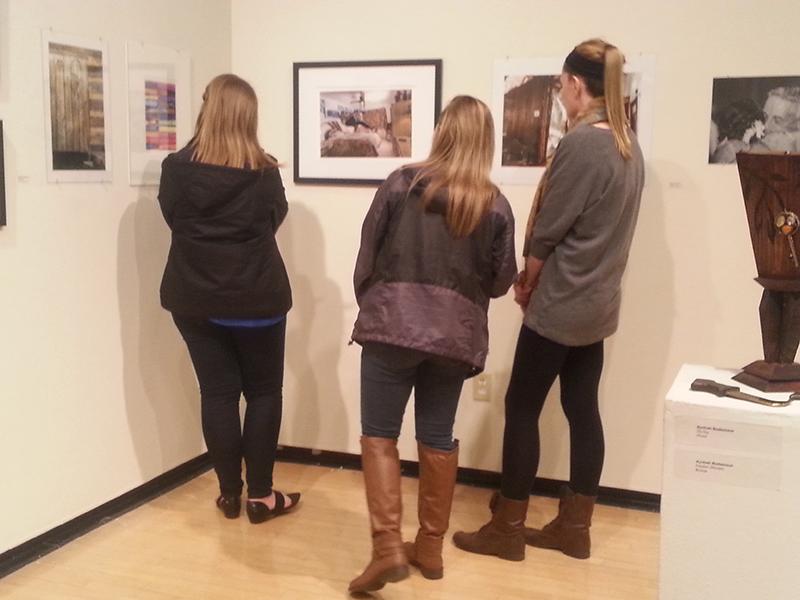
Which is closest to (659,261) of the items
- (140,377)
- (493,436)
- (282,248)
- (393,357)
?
(493,436)

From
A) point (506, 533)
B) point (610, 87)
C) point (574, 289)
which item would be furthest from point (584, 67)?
point (506, 533)

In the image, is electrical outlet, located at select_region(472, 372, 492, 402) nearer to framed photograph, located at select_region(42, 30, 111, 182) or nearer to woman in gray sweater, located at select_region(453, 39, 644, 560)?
woman in gray sweater, located at select_region(453, 39, 644, 560)

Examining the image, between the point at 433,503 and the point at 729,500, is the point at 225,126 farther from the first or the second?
the point at 729,500

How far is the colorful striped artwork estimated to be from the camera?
2859 mm

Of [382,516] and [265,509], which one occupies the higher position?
[382,516]

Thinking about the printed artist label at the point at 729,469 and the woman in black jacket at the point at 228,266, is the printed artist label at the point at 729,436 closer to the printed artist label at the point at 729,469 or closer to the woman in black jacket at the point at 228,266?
the printed artist label at the point at 729,469

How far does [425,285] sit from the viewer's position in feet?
7.21

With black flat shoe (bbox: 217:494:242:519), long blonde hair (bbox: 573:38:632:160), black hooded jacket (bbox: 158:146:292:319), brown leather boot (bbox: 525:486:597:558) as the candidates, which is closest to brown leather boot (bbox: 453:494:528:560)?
brown leather boot (bbox: 525:486:597:558)

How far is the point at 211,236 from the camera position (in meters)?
2.51

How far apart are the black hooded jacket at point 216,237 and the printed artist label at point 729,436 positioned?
134 centimetres

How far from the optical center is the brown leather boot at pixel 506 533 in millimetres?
2533

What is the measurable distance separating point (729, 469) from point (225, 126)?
1672 millimetres

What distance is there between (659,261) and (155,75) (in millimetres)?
1821

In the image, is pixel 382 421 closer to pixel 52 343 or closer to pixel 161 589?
pixel 161 589
